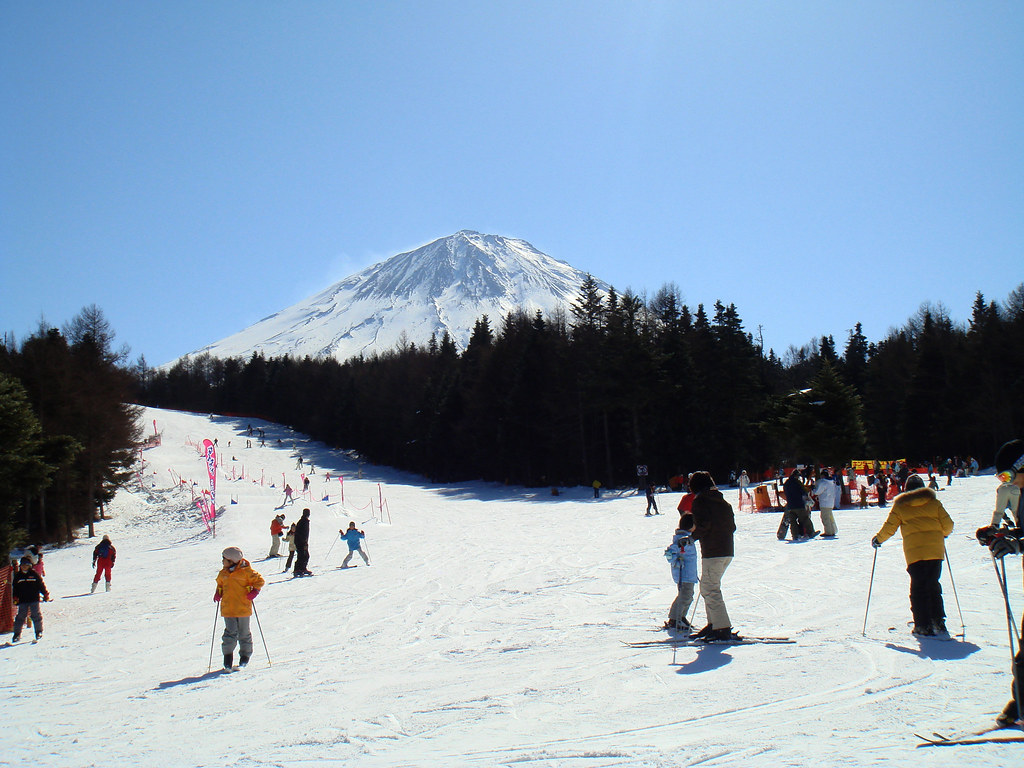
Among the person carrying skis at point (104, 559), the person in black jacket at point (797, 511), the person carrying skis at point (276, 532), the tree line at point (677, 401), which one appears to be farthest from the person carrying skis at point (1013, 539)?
the tree line at point (677, 401)

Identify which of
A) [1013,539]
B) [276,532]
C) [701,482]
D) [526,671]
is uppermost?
[701,482]

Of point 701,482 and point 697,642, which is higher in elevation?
point 701,482

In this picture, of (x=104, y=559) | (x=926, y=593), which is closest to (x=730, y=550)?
(x=926, y=593)

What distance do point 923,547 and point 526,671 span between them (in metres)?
4.14

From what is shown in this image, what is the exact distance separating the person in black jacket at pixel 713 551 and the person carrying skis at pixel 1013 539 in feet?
8.06

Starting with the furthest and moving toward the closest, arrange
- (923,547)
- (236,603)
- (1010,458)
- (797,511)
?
1. (797,511)
2. (236,603)
3. (923,547)
4. (1010,458)

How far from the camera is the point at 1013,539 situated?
441cm

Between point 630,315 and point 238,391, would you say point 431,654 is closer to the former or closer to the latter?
point 630,315

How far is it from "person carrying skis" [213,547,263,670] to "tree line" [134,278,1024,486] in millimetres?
33189

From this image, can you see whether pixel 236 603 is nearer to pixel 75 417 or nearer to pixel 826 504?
pixel 826 504

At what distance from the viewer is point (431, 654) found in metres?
7.93

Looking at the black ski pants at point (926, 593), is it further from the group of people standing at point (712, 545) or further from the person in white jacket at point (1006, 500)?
the group of people standing at point (712, 545)

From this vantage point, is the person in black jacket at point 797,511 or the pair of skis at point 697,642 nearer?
the pair of skis at point 697,642

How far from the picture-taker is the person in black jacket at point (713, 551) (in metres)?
7.06
